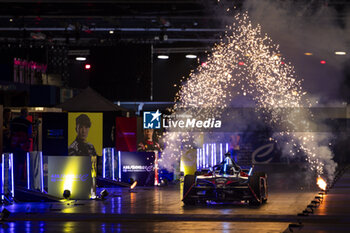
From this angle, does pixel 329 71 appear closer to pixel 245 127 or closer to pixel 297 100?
pixel 297 100

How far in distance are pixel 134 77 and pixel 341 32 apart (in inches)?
758

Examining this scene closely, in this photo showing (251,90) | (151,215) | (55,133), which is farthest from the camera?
(251,90)

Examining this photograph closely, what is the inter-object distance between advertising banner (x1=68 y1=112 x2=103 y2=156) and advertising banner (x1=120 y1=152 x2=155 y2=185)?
103cm

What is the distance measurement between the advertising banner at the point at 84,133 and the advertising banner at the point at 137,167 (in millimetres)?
1030

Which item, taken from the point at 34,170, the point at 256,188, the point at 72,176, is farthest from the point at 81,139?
the point at 256,188

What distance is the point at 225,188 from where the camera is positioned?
1628cm

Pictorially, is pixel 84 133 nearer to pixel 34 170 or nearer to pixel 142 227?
pixel 34 170

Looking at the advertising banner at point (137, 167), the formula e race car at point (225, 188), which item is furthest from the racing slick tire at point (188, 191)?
the advertising banner at point (137, 167)

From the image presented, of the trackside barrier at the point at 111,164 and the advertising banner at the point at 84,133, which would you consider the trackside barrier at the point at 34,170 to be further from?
the advertising banner at the point at 84,133

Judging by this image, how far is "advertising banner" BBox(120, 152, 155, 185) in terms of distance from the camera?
22422 mm

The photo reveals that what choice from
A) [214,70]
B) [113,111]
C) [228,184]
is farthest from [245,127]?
[228,184]

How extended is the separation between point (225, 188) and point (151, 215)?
2.45m

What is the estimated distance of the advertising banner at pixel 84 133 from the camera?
74.2 feet

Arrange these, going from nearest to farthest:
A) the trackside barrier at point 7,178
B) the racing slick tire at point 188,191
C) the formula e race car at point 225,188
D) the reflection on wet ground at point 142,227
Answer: the reflection on wet ground at point 142,227
the trackside barrier at point 7,178
the formula e race car at point 225,188
the racing slick tire at point 188,191
